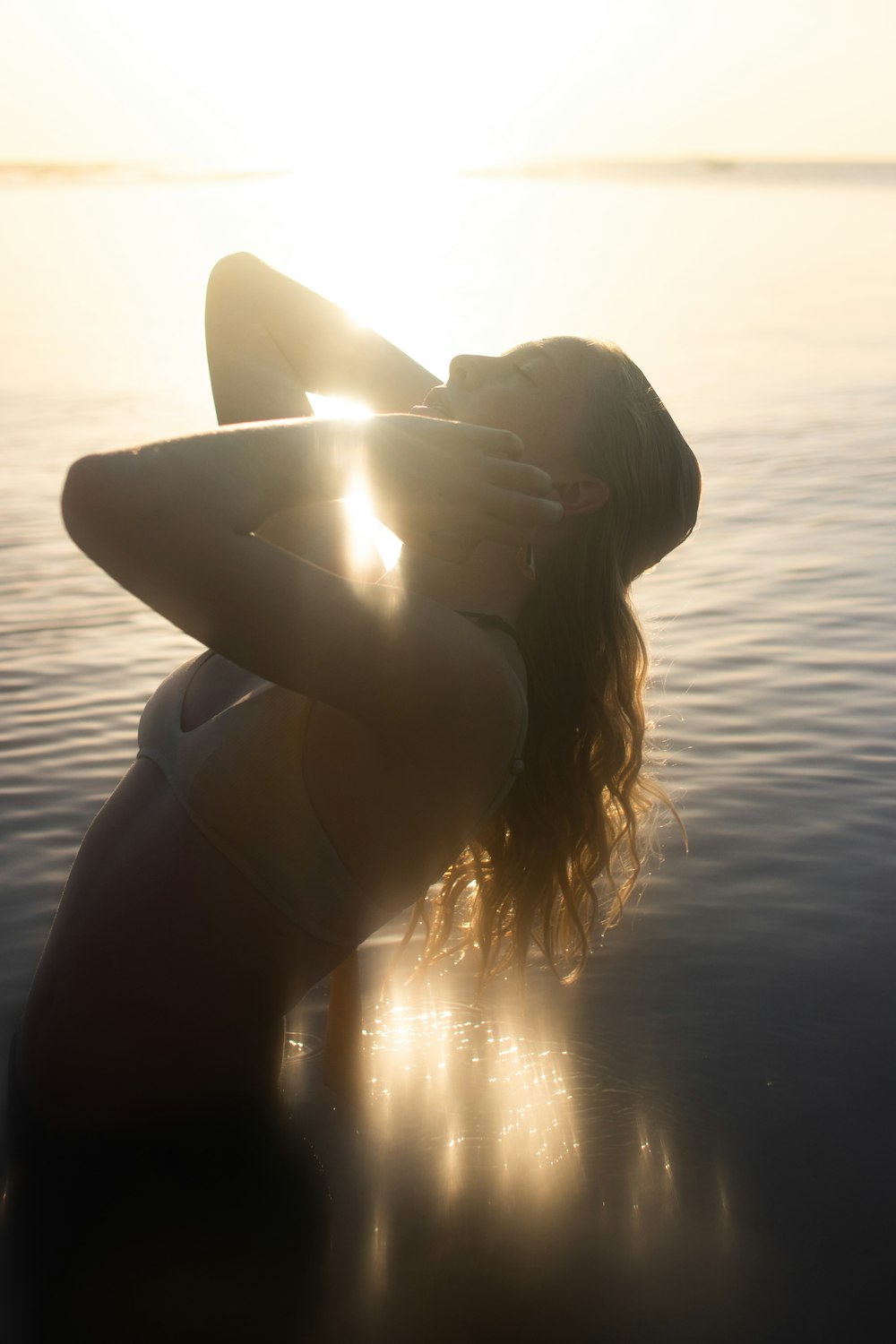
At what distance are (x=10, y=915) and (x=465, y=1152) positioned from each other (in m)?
1.90

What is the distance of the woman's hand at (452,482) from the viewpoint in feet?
7.76

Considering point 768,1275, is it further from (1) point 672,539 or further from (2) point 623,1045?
(1) point 672,539

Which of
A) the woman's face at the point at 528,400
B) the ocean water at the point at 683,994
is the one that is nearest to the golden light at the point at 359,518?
the woman's face at the point at 528,400

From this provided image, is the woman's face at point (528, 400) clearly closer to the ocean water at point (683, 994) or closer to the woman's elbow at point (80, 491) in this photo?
the woman's elbow at point (80, 491)

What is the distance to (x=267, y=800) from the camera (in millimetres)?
2582

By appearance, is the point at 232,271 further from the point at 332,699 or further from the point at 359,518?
the point at 332,699

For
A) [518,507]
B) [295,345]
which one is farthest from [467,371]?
[295,345]

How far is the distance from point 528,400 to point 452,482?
0.54m

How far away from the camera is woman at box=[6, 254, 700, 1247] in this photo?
225 cm

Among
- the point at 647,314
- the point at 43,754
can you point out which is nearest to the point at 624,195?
the point at 647,314

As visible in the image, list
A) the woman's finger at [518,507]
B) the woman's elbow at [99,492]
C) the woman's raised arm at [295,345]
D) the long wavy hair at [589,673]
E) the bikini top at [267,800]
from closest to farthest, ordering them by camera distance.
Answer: the woman's elbow at [99,492] → the woman's finger at [518,507] → the bikini top at [267,800] → the long wavy hair at [589,673] → the woman's raised arm at [295,345]

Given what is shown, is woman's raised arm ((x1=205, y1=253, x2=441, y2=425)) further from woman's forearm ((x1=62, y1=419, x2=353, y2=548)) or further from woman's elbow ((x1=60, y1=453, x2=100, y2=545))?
woman's elbow ((x1=60, y1=453, x2=100, y2=545))

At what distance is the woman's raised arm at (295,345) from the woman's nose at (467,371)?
20.6 inches

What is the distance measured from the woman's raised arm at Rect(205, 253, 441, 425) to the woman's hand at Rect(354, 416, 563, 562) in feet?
3.29
